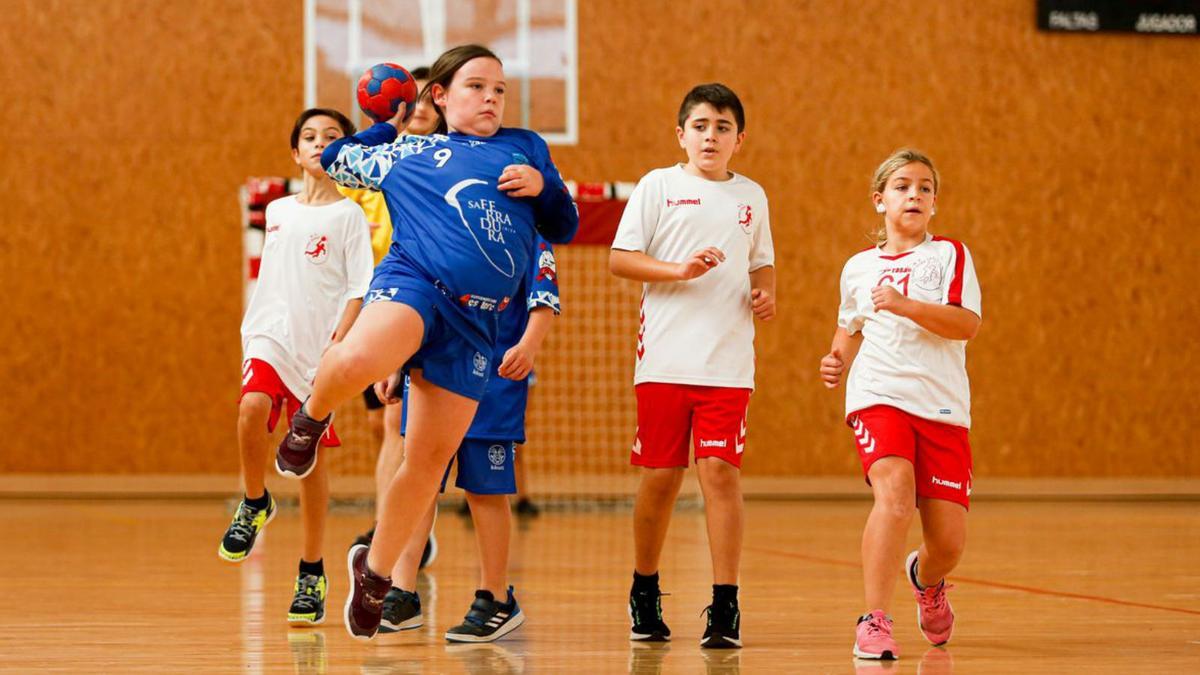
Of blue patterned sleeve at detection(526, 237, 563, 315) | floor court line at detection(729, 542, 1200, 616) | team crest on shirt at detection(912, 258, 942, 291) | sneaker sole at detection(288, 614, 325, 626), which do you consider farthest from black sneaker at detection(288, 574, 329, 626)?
floor court line at detection(729, 542, 1200, 616)

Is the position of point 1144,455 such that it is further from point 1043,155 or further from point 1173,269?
point 1043,155

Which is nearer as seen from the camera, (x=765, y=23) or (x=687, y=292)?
(x=687, y=292)

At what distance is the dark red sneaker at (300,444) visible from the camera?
3258 millimetres

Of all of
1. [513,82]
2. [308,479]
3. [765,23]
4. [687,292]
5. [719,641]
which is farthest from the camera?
[765,23]

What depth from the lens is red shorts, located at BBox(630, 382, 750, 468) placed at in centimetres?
372

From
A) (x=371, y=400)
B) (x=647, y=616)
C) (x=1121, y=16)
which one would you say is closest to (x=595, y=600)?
(x=647, y=616)

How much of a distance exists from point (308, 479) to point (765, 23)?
7.42 metres

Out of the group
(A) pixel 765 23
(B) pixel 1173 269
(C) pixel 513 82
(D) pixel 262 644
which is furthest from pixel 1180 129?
(D) pixel 262 644

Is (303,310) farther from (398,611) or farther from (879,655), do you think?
(879,655)

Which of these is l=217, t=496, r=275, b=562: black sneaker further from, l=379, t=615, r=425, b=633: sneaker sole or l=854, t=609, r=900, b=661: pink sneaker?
l=854, t=609, r=900, b=661: pink sneaker

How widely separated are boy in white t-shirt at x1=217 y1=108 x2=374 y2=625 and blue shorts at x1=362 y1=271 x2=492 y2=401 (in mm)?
929

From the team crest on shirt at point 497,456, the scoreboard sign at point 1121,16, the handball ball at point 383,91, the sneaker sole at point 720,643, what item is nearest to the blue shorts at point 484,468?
the team crest on shirt at point 497,456

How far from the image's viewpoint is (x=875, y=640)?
339 centimetres

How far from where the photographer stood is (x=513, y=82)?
10.0 m
